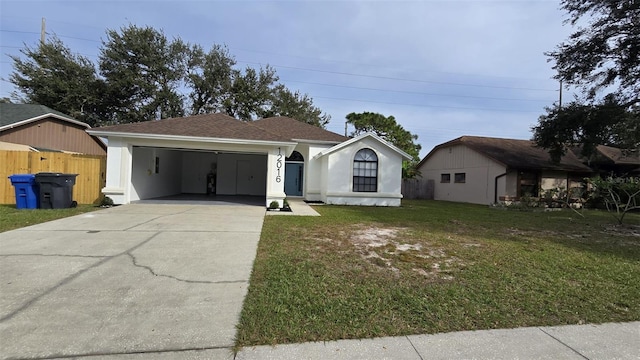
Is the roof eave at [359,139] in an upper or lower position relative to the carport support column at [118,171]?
upper

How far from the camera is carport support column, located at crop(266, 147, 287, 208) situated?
12508mm

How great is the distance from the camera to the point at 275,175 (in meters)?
12.7

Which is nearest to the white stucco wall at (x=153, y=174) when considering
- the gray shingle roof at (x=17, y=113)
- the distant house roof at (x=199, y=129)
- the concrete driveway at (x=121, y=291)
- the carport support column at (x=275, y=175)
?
the distant house roof at (x=199, y=129)

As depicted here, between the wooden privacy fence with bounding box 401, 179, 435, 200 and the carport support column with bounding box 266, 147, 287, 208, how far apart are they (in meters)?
15.0

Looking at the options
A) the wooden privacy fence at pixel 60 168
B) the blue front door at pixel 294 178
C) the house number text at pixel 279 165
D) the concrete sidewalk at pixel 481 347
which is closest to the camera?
the concrete sidewalk at pixel 481 347

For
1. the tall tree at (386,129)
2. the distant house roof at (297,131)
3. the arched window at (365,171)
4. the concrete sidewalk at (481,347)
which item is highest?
the tall tree at (386,129)

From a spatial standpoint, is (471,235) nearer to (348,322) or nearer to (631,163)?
(348,322)

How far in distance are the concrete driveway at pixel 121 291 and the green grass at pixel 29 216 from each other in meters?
0.82

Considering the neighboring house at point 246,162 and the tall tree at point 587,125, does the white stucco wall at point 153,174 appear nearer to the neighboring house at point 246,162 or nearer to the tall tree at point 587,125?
the neighboring house at point 246,162

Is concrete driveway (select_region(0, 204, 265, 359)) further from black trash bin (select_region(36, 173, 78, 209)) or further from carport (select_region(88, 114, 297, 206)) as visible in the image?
carport (select_region(88, 114, 297, 206))

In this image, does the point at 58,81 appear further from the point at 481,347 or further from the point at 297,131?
the point at 481,347

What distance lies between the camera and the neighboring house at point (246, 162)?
12102mm

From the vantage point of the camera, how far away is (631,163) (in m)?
22.7

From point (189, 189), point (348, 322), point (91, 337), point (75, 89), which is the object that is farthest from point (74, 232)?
point (75, 89)
